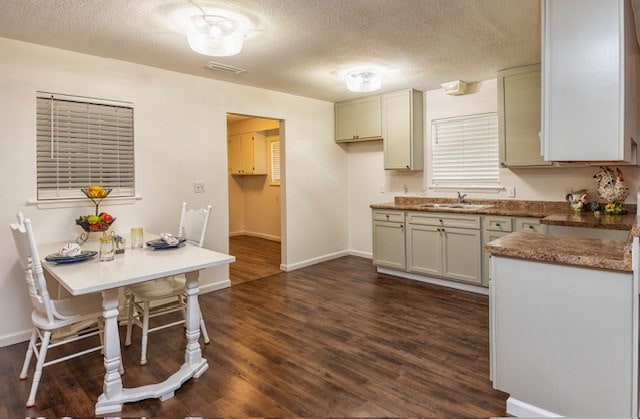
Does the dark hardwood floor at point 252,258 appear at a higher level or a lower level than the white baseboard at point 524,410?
higher

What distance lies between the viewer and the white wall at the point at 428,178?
3.93 metres

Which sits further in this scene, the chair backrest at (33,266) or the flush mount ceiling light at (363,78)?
the flush mount ceiling light at (363,78)

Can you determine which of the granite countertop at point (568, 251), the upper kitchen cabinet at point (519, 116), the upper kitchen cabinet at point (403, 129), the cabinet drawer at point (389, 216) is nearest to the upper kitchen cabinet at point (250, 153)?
the upper kitchen cabinet at point (403, 129)

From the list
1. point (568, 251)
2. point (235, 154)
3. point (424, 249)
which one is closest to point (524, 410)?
point (568, 251)

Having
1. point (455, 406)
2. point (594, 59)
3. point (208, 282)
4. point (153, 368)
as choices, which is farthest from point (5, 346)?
point (594, 59)

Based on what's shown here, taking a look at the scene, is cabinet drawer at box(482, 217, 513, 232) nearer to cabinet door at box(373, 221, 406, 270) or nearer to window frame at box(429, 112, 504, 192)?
window frame at box(429, 112, 504, 192)

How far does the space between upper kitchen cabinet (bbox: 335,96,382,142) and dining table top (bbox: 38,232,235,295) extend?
3.21m

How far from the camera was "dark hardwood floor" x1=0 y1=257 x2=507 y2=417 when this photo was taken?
82.7 inches

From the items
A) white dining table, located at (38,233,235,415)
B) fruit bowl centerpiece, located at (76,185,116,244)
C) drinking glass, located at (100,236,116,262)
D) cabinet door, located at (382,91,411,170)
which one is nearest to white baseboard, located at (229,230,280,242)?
cabinet door, located at (382,91,411,170)

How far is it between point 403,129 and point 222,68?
7.67ft

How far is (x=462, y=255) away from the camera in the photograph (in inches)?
162

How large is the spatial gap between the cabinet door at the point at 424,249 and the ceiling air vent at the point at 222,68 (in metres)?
2.57

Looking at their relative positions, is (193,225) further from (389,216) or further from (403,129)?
(403,129)

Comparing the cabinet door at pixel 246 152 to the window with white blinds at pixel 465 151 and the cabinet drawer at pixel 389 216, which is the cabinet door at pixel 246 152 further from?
the window with white blinds at pixel 465 151
